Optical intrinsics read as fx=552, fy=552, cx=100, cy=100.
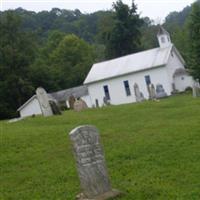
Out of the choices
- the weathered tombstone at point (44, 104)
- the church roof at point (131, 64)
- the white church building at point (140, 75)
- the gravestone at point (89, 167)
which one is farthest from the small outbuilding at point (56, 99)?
the gravestone at point (89, 167)

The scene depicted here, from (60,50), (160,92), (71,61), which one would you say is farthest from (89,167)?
(60,50)

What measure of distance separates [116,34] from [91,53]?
41.6 ft

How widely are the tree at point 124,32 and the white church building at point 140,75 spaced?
44.8ft

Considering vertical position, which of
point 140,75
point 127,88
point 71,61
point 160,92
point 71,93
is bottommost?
point 160,92

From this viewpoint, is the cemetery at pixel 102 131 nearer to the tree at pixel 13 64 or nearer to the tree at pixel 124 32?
the tree at pixel 13 64

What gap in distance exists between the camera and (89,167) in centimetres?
1071

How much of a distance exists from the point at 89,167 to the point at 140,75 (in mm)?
48190

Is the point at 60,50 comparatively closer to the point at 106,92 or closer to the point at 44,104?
the point at 106,92

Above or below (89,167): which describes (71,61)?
above

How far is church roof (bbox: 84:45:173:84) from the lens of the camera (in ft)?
190

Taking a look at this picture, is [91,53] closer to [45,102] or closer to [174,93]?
[174,93]

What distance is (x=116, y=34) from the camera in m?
74.6

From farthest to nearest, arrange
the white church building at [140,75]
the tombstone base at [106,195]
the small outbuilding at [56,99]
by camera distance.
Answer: the white church building at [140,75] → the small outbuilding at [56,99] → the tombstone base at [106,195]

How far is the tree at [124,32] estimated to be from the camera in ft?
245
